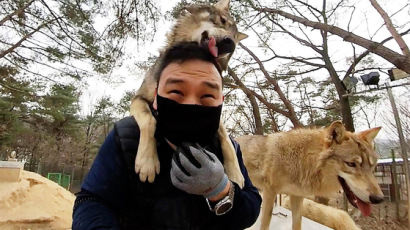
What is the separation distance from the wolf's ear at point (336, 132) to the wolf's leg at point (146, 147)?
2.82 metres

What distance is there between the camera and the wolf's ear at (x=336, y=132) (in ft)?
12.1

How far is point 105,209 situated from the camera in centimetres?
114

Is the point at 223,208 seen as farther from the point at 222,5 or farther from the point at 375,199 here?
the point at 375,199

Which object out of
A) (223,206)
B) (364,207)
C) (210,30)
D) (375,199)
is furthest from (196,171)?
(364,207)

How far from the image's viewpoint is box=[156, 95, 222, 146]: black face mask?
→ 48.7 inches

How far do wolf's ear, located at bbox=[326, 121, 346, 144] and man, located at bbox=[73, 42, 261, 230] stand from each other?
2717 mm

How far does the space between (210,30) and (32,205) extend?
804cm

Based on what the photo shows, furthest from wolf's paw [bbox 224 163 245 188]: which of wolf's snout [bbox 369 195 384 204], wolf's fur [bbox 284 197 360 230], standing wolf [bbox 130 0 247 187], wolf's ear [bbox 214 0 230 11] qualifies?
wolf's fur [bbox 284 197 360 230]

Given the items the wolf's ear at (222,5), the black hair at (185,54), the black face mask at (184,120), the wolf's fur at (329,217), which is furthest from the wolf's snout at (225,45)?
the wolf's fur at (329,217)

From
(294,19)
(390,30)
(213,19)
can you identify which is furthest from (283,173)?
(294,19)

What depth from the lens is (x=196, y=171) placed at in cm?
104

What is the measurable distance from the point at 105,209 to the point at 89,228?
0.31 ft

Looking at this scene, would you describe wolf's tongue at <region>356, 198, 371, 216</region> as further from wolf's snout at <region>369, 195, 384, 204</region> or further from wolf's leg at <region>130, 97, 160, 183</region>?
wolf's leg at <region>130, 97, 160, 183</region>

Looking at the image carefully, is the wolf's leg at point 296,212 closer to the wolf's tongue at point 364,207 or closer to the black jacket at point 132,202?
the wolf's tongue at point 364,207
